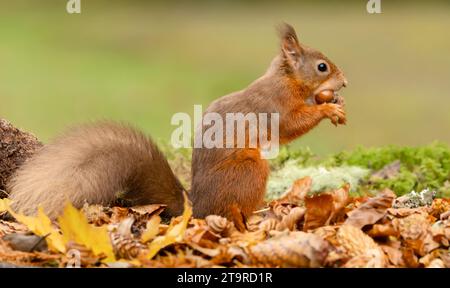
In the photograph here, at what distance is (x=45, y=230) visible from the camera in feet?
7.88

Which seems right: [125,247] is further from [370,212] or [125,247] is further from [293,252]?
[370,212]

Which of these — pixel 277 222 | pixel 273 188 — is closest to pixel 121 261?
pixel 277 222

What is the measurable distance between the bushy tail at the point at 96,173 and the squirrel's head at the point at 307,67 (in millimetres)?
738

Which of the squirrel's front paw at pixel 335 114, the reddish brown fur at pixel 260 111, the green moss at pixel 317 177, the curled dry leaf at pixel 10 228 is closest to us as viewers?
the curled dry leaf at pixel 10 228

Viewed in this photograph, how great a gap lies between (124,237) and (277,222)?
60 centimetres

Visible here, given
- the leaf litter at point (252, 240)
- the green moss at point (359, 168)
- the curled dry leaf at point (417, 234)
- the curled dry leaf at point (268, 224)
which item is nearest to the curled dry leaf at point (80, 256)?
the leaf litter at point (252, 240)

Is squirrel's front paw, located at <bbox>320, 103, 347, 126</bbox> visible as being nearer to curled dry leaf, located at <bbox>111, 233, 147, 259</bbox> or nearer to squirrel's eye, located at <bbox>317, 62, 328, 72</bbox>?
squirrel's eye, located at <bbox>317, 62, 328, 72</bbox>

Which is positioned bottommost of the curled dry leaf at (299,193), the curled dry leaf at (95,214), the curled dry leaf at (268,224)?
the curled dry leaf at (268,224)

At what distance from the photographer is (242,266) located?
224 centimetres

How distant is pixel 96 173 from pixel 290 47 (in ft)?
3.64

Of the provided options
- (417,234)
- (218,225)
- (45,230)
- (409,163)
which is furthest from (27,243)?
(409,163)

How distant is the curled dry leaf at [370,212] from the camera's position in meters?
2.55

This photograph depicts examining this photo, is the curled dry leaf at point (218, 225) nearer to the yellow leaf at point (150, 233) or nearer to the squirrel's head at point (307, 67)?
the yellow leaf at point (150, 233)

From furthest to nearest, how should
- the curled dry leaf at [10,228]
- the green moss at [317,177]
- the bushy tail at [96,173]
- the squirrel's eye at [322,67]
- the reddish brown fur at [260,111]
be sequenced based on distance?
1. the green moss at [317,177]
2. the squirrel's eye at [322,67]
3. the reddish brown fur at [260,111]
4. the bushy tail at [96,173]
5. the curled dry leaf at [10,228]
